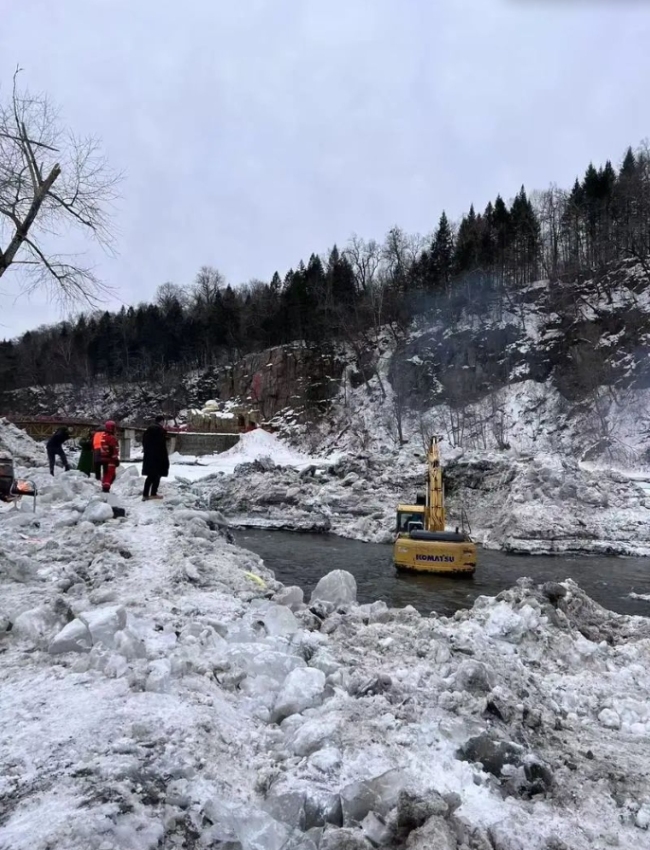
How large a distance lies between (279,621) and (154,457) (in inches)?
240

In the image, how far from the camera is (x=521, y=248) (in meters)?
55.3

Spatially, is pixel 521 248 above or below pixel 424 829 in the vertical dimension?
above

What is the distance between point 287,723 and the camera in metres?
3.35

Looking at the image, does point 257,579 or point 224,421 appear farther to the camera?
point 224,421

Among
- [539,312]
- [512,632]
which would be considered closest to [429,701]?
[512,632]

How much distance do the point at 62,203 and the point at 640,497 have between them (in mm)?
22102

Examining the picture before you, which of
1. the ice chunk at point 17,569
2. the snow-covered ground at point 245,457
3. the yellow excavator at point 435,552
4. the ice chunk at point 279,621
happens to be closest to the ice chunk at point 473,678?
the ice chunk at point 279,621

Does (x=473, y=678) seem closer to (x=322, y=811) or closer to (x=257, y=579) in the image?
(x=322, y=811)

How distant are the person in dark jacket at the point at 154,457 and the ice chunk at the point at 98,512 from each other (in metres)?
1.80

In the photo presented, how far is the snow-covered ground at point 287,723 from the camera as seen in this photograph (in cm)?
246

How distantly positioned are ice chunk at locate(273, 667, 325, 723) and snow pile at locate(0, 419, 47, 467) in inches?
572

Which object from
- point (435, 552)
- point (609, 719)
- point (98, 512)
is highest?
point (98, 512)

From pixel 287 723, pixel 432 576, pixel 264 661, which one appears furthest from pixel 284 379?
Result: pixel 287 723

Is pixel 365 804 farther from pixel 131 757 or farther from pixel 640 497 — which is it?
pixel 640 497
